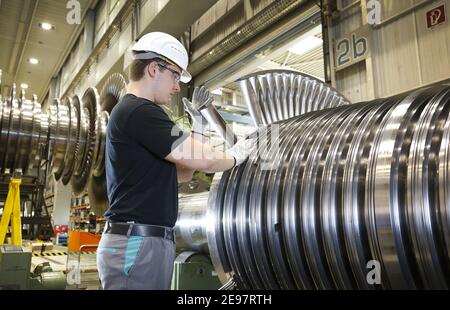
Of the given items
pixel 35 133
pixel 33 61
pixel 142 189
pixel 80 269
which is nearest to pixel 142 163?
pixel 142 189

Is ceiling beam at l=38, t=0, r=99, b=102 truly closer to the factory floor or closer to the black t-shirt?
the factory floor

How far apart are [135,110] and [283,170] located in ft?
1.72

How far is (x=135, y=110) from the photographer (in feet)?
3.30

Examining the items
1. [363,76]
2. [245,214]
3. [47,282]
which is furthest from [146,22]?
[245,214]

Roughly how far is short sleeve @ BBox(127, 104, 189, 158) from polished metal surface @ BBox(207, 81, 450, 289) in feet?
1.37

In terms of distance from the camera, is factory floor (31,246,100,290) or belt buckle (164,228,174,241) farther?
factory floor (31,246,100,290)

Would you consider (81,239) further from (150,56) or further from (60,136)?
(150,56)

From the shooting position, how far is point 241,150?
132cm

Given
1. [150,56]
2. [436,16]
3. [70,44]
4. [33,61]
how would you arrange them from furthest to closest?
[33,61] → [70,44] → [436,16] → [150,56]

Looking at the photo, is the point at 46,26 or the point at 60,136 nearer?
the point at 60,136

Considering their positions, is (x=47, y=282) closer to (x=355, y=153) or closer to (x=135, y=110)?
(x=135, y=110)

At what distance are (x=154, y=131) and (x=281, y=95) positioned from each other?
847 mm

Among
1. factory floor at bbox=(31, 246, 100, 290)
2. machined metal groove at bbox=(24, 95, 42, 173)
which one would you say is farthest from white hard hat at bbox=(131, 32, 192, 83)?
factory floor at bbox=(31, 246, 100, 290)

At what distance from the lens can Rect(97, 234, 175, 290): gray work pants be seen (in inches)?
37.8
